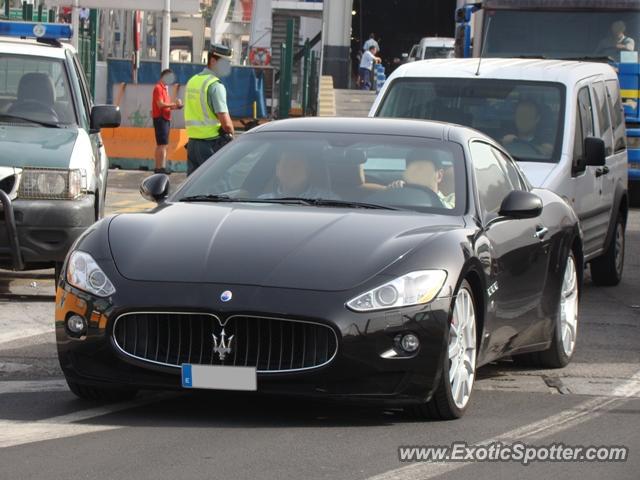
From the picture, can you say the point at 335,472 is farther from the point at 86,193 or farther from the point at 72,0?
the point at 72,0

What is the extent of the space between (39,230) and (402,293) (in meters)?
4.97

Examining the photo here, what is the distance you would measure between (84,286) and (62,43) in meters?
6.50

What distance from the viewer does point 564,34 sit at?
62.2ft

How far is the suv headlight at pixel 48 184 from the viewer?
1096 cm

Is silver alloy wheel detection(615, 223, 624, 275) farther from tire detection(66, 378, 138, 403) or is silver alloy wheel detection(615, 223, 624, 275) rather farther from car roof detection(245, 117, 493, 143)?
tire detection(66, 378, 138, 403)

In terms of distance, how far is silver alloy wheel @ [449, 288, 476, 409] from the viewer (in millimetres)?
6930

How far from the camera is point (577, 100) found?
1230 cm

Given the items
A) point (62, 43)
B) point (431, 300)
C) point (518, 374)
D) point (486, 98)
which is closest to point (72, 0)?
point (62, 43)

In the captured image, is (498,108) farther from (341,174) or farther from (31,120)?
(341,174)

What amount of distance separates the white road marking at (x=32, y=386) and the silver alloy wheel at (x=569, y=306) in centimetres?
288

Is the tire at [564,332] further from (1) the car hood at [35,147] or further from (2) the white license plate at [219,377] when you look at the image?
(1) the car hood at [35,147]

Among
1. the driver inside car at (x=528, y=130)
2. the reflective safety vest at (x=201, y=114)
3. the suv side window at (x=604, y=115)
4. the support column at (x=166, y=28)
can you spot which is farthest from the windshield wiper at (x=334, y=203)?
the support column at (x=166, y=28)

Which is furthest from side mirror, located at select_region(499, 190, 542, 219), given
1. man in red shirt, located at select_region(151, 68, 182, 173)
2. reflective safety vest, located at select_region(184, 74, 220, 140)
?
man in red shirt, located at select_region(151, 68, 182, 173)

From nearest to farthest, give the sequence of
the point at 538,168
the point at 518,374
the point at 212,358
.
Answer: the point at 212,358 → the point at 518,374 → the point at 538,168
